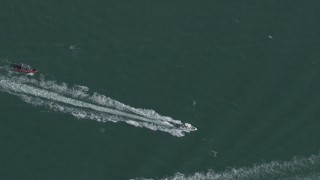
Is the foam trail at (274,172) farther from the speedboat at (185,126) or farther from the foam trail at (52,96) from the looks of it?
the foam trail at (52,96)

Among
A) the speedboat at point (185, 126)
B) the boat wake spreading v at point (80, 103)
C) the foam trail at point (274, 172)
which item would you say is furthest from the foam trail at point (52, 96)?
the foam trail at point (274, 172)

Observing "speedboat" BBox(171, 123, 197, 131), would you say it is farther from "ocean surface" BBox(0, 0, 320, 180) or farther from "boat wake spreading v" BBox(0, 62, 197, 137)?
"ocean surface" BBox(0, 0, 320, 180)

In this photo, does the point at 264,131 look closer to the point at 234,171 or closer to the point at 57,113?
the point at 234,171

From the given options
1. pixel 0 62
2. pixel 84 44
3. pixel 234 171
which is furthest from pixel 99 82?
pixel 234 171

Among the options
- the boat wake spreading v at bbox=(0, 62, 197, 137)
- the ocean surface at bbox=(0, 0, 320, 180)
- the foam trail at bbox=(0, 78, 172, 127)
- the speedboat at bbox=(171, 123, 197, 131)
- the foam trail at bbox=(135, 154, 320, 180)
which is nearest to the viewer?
the ocean surface at bbox=(0, 0, 320, 180)

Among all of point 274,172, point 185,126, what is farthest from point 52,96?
point 274,172

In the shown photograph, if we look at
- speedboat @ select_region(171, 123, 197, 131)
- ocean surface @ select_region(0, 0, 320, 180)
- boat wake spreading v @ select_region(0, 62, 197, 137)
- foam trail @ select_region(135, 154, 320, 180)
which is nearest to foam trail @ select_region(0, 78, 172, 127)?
boat wake spreading v @ select_region(0, 62, 197, 137)

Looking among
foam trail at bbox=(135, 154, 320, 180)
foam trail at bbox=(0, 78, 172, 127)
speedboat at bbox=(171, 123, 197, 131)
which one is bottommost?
foam trail at bbox=(135, 154, 320, 180)
